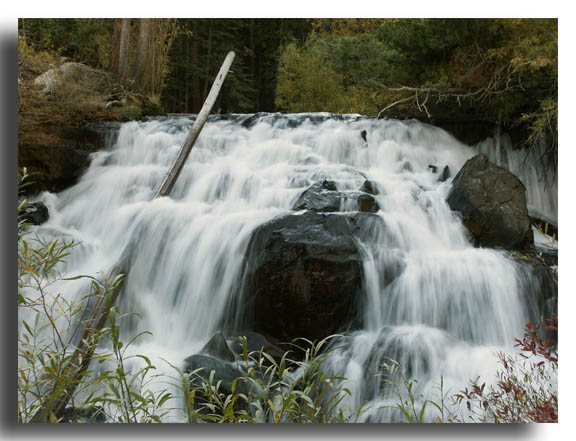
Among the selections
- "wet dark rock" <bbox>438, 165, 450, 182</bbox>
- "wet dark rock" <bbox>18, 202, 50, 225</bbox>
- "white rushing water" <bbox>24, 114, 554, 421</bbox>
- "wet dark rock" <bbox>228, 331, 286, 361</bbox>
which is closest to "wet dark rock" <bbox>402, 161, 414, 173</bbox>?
"white rushing water" <bbox>24, 114, 554, 421</bbox>

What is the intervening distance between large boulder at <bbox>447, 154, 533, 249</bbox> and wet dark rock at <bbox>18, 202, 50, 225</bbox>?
346 cm

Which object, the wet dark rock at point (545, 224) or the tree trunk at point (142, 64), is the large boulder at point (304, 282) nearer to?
the wet dark rock at point (545, 224)

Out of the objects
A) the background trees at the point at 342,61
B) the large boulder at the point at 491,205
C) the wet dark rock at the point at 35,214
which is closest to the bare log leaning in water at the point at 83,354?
the wet dark rock at the point at 35,214

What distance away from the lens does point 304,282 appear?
2805 mm

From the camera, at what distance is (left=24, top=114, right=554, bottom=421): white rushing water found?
2.73m

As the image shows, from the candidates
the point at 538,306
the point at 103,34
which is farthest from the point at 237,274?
the point at 103,34

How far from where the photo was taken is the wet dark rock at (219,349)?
2.62 metres

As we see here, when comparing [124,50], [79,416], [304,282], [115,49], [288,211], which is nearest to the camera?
[79,416]

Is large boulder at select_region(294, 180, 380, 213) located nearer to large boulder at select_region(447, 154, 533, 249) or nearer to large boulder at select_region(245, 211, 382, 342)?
large boulder at select_region(245, 211, 382, 342)

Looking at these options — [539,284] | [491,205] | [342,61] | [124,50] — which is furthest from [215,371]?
[124,50]

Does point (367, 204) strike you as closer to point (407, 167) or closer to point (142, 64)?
point (407, 167)

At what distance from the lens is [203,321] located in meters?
2.95

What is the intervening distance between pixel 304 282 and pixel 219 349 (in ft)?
2.34

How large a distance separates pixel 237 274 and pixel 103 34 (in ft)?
9.02
